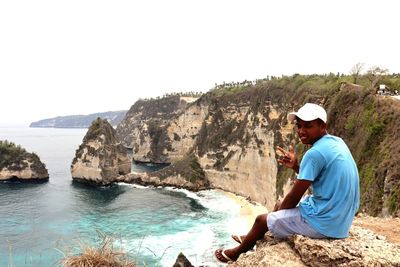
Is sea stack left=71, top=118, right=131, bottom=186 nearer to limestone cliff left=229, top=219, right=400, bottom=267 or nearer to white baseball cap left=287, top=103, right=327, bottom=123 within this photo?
limestone cliff left=229, top=219, right=400, bottom=267

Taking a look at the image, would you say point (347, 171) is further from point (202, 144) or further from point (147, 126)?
point (147, 126)

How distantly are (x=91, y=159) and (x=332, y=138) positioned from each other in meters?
76.3

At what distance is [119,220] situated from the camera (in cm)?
5144

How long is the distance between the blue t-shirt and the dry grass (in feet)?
11.2

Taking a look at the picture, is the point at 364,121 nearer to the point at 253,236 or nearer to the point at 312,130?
the point at 312,130

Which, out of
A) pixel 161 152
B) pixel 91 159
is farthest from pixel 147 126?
pixel 91 159

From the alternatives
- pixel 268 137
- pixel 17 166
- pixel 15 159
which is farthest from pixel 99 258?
pixel 15 159

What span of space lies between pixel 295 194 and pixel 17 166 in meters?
84.2

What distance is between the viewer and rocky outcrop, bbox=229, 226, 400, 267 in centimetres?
561

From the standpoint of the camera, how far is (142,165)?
11238 cm

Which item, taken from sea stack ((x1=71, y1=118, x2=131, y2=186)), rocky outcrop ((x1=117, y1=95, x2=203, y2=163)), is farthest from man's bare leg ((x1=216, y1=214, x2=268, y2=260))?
rocky outcrop ((x1=117, y1=95, x2=203, y2=163))

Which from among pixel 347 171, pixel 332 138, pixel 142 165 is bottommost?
pixel 142 165

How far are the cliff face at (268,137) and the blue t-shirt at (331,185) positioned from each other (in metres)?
16.4

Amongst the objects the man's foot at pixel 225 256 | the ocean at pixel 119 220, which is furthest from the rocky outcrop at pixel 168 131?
the man's foot at pixel 225 256
